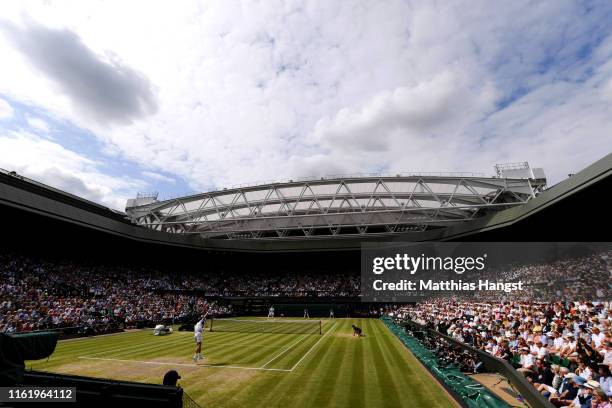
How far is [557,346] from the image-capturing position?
39.5 feet

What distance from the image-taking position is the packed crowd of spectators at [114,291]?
86.8ft

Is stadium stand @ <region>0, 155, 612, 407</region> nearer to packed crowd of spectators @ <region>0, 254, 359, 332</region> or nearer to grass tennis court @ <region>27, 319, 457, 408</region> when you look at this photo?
packed crowd of spectators @ <region>0, 254, 359, 332</region>

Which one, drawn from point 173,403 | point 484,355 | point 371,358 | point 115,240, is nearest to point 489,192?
point 371,358

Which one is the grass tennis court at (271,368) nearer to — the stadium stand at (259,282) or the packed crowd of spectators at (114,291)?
the stadium stand at (259,282)

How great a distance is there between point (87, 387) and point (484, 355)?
11.7 metres

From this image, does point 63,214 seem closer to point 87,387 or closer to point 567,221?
point 87,387

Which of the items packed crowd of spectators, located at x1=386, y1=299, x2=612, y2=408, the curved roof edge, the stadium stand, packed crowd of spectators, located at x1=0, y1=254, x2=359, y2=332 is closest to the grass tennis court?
the stadium stand

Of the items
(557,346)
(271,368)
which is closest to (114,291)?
(271,368)

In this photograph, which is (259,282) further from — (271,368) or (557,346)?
(557,346)

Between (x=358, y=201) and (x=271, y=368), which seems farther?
(x=358, y=201)

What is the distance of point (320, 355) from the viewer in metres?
17.7

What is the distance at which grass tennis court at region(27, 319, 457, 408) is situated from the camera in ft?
35.2

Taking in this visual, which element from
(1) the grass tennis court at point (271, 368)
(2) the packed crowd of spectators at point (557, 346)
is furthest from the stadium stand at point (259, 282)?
(1) the grass tennis court at point (271, 368)

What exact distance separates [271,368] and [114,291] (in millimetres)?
32522
